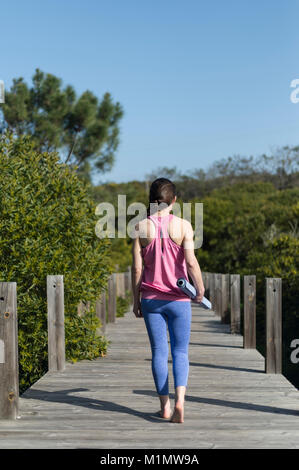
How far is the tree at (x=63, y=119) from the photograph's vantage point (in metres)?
27.6

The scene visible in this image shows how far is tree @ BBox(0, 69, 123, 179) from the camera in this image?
90.4 feet

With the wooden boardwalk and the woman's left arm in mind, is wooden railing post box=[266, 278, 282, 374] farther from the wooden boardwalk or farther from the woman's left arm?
the woman's left arm

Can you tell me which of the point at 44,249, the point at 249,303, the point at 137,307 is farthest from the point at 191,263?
the point at 249,303

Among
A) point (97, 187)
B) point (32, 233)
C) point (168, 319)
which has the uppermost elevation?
point (97, 187)

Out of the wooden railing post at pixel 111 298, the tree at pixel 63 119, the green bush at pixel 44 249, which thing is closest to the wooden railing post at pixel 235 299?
the wooden railing post at pixel 111 298

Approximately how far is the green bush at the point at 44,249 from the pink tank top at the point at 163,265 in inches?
109

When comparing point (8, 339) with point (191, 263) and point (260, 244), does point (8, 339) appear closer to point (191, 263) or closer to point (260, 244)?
point (191, 263)

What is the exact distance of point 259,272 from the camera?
50.7 ft

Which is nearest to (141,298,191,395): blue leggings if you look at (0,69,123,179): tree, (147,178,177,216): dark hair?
(147,178,177,216): dark hair

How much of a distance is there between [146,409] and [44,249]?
2.73 m
